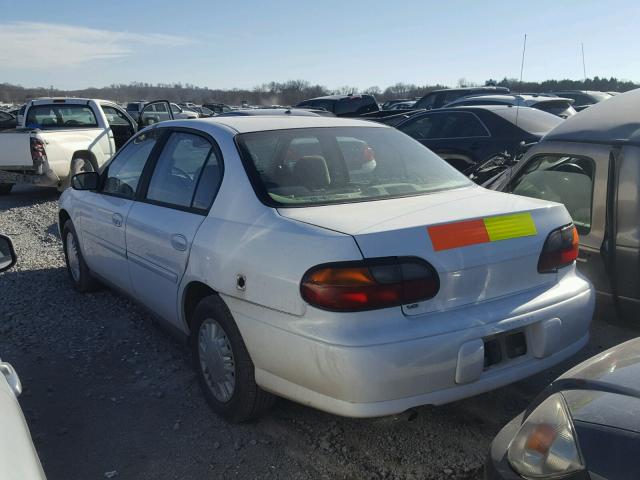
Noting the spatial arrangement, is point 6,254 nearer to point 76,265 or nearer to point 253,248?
point 253,248

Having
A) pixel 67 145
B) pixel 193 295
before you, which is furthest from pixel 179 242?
pixel 67 145

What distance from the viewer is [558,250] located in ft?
9.57

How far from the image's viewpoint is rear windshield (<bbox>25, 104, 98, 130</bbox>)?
10875 millimetres

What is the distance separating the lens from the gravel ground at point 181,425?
2775 millimetres

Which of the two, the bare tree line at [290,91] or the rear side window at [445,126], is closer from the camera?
the rear side window at [445,126]

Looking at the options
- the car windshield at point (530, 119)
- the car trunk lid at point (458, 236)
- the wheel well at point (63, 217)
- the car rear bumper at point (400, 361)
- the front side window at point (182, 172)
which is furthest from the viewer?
the car windshield at point (530, 119)

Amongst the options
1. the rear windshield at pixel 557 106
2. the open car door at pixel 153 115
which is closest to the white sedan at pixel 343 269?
the open car door at pixel 153 115

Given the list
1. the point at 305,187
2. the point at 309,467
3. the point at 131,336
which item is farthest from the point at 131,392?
the point at 305,187

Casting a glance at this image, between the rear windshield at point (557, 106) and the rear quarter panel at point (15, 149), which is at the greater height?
the rear windshield at point (557, 106)

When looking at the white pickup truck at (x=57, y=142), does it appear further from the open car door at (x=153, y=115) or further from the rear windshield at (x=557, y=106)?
the rear windshield at (x=557, y=106)

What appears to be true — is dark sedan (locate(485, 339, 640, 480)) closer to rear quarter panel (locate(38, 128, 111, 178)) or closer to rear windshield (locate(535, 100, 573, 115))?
rear quarter panel (locate(38, 128, 111, 178))

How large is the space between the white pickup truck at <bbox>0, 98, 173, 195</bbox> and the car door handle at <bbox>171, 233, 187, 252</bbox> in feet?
23.9

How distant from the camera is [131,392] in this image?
138 inches

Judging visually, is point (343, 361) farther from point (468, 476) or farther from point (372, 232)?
point (468, 476)
